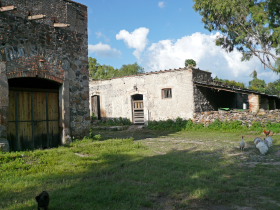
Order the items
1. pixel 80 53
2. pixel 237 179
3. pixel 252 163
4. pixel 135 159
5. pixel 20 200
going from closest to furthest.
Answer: pixel 20 200 → pixel 237 179 → pixel 252 163 → pixel 135 159 → pixel 80 53

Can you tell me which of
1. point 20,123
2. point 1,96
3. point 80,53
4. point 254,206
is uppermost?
point 80,53

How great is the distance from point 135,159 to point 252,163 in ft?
8.58

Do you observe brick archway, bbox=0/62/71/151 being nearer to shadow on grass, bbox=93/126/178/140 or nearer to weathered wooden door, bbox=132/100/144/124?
shadow on grass, bbox=93/126/178/140

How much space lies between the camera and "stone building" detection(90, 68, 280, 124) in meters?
14.7

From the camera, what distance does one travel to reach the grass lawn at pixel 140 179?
133 inches

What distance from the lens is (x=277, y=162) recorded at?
577 cm

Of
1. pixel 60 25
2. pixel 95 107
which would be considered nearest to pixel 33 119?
pixel 60 25

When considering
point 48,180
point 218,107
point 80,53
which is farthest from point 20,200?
point 218,107

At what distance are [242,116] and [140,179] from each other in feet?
33.1

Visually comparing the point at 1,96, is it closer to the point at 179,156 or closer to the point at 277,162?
the point at 179,156

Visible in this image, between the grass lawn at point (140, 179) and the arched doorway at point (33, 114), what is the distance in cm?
107

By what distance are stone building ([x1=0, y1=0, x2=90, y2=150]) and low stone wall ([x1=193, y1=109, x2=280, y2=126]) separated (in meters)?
7.62

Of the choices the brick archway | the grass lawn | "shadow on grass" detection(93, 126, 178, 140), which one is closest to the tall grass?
"shadow on grass" detection(93, 126, 178, 140)

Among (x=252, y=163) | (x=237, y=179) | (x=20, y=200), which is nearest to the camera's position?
(x=20, y=200)
